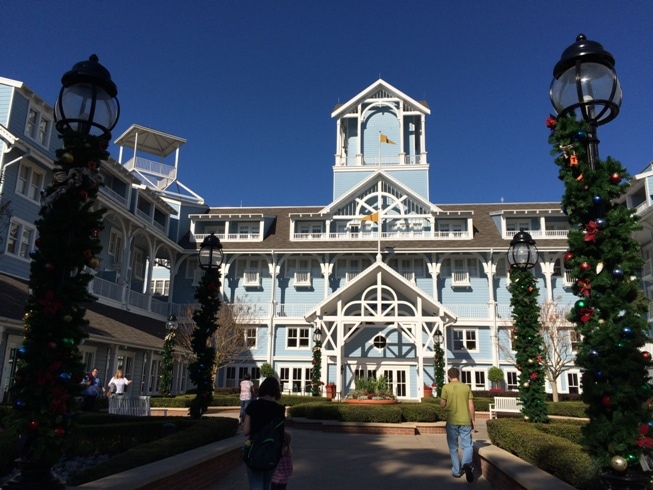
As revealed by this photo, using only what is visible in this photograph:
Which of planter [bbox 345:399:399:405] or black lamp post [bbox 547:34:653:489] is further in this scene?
planter [bbox 345:399:399:405]

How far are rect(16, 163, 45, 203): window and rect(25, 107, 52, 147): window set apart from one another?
4.35 ft

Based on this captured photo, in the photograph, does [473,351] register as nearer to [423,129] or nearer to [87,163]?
[423,129]

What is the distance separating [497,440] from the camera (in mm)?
10312

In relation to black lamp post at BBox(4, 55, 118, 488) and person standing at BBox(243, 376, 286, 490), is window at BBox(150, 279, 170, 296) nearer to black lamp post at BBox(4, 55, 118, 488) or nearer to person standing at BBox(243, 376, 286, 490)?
black lamp post at BBox(4, 55, 118, 488)

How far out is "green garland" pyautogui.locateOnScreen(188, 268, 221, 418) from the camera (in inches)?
467

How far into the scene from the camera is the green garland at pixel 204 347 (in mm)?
11867

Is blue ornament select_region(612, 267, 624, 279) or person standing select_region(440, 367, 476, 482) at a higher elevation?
blue ornament select_region(612, 267, 624, 279)

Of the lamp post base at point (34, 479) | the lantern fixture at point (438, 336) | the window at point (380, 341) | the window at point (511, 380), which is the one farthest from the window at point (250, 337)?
the lamp post base at point (34, 479)

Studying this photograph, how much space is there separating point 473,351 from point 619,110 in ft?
88.7

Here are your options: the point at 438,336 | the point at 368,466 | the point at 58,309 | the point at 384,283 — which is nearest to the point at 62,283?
the point at 58,309

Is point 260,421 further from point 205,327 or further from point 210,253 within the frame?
point 205,327

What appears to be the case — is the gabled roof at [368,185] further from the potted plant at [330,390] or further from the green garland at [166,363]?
the green garland at [166,363]

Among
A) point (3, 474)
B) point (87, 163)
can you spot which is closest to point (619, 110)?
point (87, 163)

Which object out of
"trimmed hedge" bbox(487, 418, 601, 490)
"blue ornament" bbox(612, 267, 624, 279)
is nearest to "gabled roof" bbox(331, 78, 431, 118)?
"trimmed hedge" bbox(487, 418, 601, 490)
